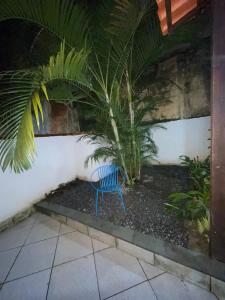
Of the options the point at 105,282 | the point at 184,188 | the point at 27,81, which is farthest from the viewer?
the point at 184,188

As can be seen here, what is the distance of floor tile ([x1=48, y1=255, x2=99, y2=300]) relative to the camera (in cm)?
125

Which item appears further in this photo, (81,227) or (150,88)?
(150,88)

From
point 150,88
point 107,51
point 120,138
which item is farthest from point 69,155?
point 150,88

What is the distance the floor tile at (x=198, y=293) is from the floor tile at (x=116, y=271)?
316mm

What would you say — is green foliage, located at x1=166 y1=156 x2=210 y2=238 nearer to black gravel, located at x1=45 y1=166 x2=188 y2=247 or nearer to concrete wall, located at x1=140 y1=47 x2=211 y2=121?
black gravel, located at x1=45 y1=166 x2=188 y2=247

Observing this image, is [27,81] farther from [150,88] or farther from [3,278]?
[150,88]

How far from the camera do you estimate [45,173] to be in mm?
Result: 2615

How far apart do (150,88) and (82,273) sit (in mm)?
2997

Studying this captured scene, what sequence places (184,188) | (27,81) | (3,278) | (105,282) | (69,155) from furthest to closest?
(69,155) → (184,188) → (3,278) → (105,282) → (27,81)

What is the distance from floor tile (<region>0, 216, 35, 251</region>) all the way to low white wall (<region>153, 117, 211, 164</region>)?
8.16 ft

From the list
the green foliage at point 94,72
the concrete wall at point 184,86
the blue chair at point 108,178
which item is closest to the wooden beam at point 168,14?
the green foliage at point 94,72

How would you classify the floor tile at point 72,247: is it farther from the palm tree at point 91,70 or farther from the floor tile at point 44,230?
the palm tree at point 91,70

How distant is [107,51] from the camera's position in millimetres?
1906

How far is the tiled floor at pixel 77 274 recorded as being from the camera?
4.05 ft
